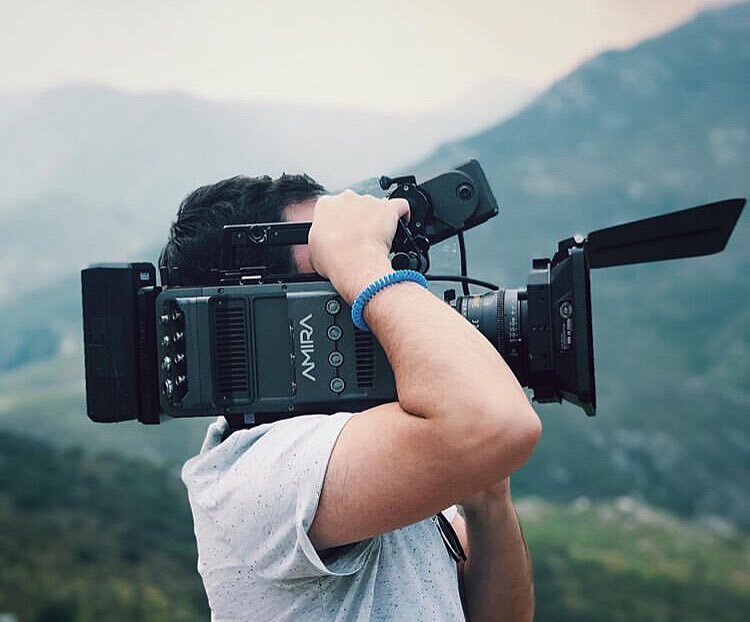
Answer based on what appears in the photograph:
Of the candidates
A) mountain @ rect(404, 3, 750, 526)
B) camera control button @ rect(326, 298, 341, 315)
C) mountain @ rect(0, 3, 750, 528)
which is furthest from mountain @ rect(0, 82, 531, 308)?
camera control button @ rect(326, 298, 341, 315)

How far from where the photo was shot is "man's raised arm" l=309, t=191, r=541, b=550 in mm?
811

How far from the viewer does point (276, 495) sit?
884 millimetres

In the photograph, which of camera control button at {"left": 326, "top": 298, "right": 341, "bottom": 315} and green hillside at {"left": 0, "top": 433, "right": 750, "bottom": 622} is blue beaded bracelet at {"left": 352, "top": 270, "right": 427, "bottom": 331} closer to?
camera control button at {"left": 326, "top": 298, "right": 341, "bottom": 315}

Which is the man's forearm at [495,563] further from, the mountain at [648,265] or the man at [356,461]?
the mountain at [648,265]

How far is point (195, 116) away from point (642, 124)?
6.70ft

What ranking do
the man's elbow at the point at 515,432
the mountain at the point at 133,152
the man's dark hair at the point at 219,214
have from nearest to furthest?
the man's elbow at the point at 515,432 → the man's dark hair at the point at 219,214 → the mountain at the point at 133,152

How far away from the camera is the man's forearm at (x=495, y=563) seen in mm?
1117

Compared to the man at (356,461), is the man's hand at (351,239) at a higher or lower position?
higher

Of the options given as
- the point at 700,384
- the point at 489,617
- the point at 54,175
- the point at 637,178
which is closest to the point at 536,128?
the point at 637,178

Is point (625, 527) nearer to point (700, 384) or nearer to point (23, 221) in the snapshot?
point (700, 384)

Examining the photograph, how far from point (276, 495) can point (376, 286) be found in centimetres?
20

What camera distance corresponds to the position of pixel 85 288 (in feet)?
3.29

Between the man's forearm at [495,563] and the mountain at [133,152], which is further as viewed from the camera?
the mountain at [133,152]

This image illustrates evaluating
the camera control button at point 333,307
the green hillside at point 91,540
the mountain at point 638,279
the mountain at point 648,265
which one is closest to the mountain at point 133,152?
the mountain at point 638,279
